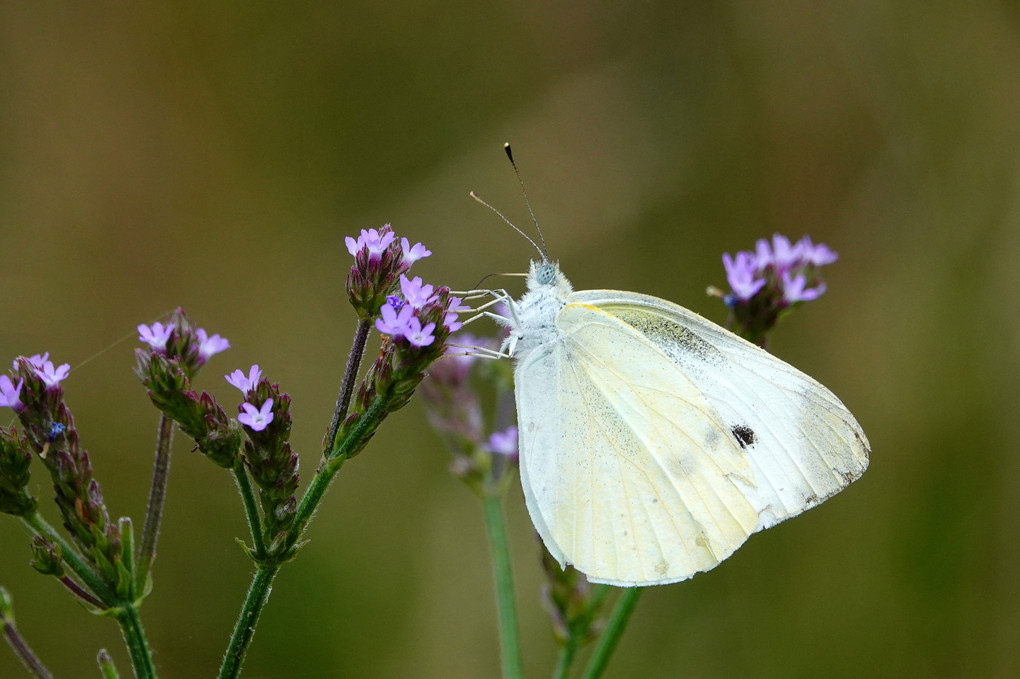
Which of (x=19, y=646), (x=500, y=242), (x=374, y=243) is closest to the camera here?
(x=19, y=646)

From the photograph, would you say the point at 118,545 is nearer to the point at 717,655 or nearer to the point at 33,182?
the point at 717,655

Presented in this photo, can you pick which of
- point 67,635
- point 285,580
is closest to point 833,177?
point 285,580

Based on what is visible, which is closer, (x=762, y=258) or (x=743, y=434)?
(x=743, y=434)

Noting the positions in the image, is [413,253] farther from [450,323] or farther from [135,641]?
[135,641]

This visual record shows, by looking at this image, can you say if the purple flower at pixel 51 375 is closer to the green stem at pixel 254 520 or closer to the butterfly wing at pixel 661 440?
the green stem at pixel 254 520

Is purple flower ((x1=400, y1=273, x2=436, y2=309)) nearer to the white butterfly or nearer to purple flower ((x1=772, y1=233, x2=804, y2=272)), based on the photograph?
the white butterfly

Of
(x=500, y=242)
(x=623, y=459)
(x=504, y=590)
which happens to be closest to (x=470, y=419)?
(x=504, y=590)

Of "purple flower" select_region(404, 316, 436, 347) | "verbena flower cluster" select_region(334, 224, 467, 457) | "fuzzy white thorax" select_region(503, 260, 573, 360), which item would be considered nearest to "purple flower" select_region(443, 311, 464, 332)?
"verbena flower cluster" select_region(334, 224, 467, 457)
